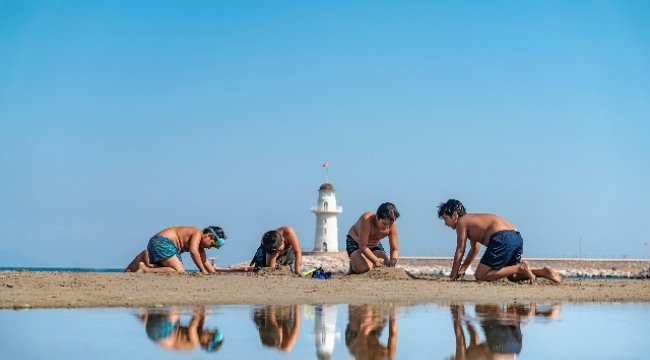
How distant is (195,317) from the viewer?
5.79m

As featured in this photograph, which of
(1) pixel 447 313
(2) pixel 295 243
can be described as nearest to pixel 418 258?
(2) pixel 295 243

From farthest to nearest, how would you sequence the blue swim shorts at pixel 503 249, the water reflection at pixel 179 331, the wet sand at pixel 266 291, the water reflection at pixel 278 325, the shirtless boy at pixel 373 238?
the shirtless boy at pixel 373 238 < the blue swim shorts at pixel 503 249 < the wet sand at pixel 266 291 < the water reflection at pixel 278 325 < the water reflection at pixel 179 331

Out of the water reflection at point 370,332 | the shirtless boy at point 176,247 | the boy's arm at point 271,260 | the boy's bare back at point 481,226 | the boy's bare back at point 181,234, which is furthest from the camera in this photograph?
the boy's arm at point 271,260

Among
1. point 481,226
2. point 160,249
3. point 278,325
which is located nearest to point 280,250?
point 160,249

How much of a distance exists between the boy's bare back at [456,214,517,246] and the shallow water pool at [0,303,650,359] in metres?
3.82

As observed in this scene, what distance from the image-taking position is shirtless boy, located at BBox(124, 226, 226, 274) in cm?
1212

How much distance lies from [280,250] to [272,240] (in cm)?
49

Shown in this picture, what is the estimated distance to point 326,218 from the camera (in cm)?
6538

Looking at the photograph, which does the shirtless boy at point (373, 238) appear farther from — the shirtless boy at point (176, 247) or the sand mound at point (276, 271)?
the shirtless boy at point (176, 247)

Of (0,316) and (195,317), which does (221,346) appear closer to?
(195,317)

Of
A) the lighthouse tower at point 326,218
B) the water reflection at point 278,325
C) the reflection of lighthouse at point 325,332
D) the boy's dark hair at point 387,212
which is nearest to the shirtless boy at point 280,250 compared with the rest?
the boy's dark hair at point 387,212

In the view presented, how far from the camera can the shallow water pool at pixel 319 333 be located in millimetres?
4117

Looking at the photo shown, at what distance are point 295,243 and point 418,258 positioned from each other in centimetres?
6839

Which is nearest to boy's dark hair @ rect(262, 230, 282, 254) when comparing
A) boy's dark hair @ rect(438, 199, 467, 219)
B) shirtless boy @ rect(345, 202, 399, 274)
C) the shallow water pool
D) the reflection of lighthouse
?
shirtless boy @ rect(345, 202, 399, 274)
